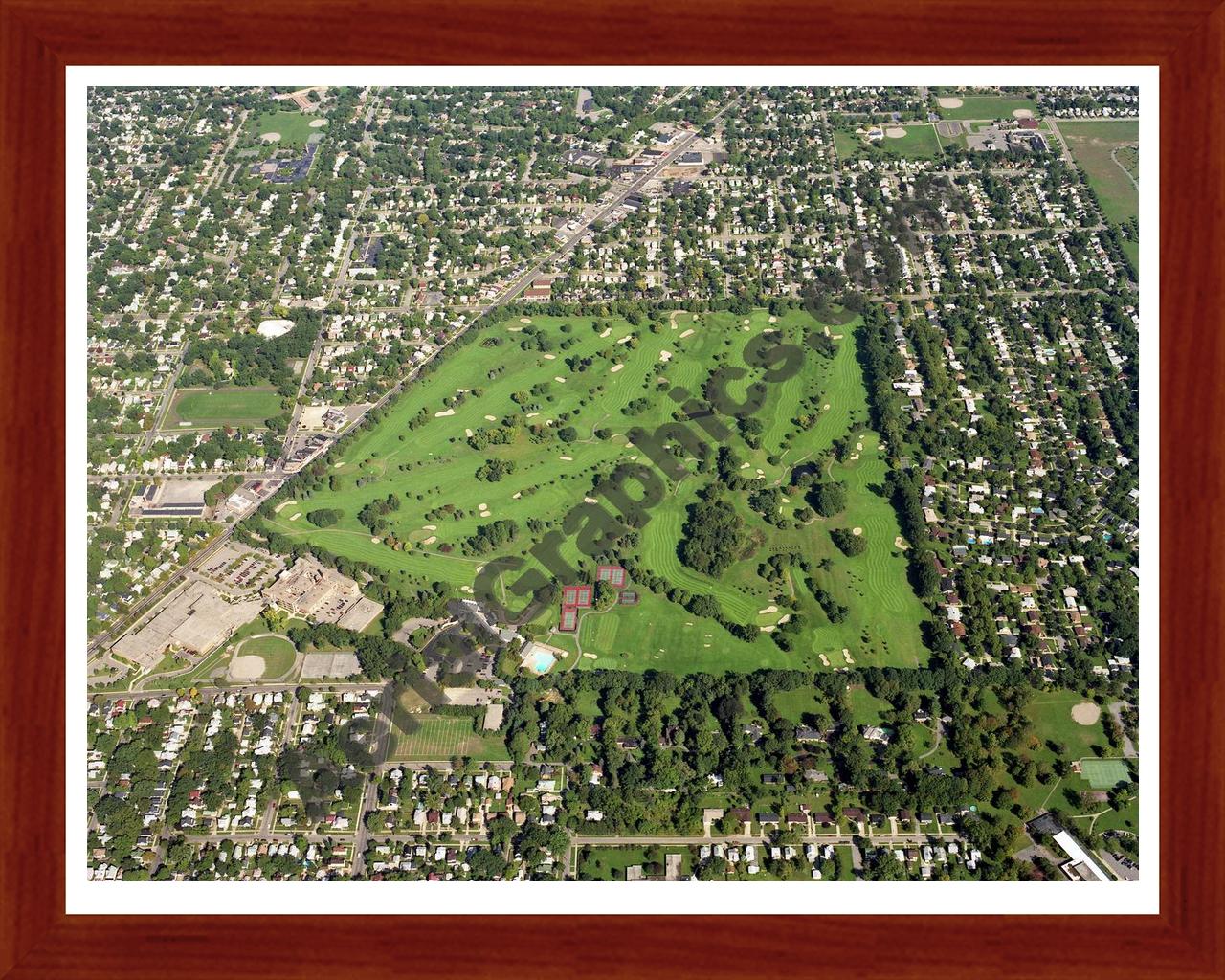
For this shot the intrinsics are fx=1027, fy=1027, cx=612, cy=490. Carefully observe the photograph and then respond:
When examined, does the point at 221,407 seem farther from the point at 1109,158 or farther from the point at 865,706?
the point at 1109,158

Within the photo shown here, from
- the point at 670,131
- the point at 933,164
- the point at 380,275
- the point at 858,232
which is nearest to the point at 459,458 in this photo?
the point at 380,275

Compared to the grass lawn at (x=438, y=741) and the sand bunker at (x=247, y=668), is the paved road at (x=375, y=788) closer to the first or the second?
the grass lawn at (x=438, y=741)

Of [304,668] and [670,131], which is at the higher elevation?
[670,131]

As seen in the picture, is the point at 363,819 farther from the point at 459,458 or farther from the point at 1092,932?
the point at 1092,932

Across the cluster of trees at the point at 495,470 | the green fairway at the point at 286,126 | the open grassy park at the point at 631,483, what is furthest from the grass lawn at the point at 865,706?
the green fairway at the point at 286,126

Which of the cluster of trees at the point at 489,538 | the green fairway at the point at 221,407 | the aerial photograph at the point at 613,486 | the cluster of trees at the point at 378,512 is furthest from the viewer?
the green fairway at the point at 221,407

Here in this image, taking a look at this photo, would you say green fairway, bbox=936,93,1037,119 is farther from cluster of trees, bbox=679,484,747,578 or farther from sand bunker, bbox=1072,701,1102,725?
sand bunker, bbox=1072,701,1102,725
